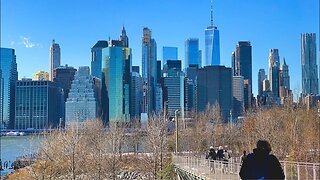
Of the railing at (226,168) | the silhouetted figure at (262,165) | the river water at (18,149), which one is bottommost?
the river water at (18,149)

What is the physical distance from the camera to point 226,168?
22.8 metres

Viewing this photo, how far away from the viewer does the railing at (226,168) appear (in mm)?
14327

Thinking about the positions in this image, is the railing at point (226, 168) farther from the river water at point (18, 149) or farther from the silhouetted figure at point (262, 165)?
the river water at point (18, 149)

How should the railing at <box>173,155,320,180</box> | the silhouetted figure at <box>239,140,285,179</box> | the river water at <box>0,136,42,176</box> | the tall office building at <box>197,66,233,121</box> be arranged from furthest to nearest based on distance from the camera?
the tall office building at <box>197,66,233,121</box>, the river water at <box>0,136,42,176</box>, the railing at <box>173,155,320,180</box>, the silhouetted figure at <box>239,140,285,179</box>

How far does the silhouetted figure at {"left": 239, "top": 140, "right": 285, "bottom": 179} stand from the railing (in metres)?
5.84

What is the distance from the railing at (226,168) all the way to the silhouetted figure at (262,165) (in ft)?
19.2

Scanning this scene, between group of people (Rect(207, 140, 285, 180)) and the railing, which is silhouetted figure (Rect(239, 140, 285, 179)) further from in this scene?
the railing

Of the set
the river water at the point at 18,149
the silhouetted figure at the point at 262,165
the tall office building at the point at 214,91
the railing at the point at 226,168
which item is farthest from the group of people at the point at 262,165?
the tall office building at the point at 214,91

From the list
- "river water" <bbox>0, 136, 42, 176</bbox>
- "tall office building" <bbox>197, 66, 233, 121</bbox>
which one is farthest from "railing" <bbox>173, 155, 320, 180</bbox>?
"tall office building" <bbox>197, 66, 233, 121</bbox>

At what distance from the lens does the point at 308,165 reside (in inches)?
566

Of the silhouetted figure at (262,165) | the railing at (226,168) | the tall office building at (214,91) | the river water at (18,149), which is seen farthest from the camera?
the tall office building at (214,91)

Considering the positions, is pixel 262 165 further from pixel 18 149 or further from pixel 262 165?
pixel 18 149

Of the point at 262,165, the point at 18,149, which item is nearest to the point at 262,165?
the point at 262,165

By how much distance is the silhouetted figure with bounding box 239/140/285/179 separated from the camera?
8.20 meters
